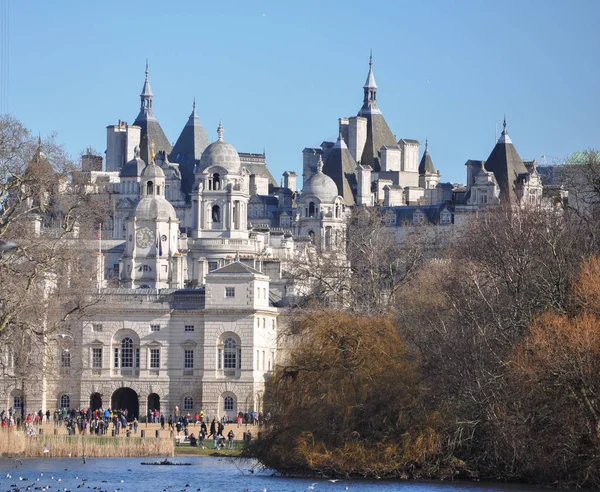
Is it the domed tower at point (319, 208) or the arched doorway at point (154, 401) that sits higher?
the domed tower at point (319, 208)

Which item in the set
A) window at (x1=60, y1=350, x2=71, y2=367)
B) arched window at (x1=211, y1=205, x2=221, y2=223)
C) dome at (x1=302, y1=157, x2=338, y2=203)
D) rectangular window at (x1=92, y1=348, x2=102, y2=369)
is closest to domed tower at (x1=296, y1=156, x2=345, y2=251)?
dome at (x1=302, y1=157, x2=338, y2=203)

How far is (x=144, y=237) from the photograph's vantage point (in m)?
157

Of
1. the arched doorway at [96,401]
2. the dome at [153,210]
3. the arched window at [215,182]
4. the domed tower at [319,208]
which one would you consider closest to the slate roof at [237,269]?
the arched doorway at [96,401]

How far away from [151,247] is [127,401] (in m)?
36.6

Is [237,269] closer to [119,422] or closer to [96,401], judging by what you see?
[96,401]

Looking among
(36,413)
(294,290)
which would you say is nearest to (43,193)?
(36,413)

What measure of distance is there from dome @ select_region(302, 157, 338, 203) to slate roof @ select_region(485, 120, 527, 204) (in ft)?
43.3

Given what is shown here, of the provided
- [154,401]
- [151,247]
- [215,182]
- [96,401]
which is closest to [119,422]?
[96,401]

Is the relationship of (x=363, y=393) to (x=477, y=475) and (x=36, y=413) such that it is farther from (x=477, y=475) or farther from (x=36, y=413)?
(x=36, y=413)

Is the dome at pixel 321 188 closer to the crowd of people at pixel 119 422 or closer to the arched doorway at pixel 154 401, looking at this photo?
the arched doorway at pixel 154 401

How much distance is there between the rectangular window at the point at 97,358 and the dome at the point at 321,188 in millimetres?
79900

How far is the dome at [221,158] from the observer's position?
17750 cm

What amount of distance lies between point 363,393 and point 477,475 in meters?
4.87

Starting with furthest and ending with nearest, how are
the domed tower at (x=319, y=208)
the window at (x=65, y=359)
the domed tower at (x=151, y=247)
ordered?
the domed tower at (x=319, y=208), the domed tower at (x=151, y=247), the window at (x=65, y=359)
